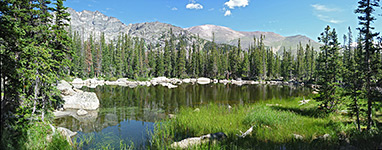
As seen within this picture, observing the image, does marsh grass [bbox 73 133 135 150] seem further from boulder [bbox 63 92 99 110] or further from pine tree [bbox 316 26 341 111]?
pine tree [bbox 316 26 341 111]

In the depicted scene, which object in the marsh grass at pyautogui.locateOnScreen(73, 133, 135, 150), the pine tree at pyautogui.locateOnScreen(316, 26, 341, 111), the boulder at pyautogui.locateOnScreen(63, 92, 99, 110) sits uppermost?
the pine tree at pyautogui.locateOnScreen(316, 26, 341, 111)

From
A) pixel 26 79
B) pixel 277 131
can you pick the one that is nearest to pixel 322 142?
pixel 277 131

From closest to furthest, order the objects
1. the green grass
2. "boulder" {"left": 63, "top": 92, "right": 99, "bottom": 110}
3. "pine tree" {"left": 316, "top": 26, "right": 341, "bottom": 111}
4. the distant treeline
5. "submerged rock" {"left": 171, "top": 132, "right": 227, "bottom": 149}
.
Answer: the green grass → "submerged rock" {"left": 171, "top": 132, "right": 227, "bottom": 149} → "pine tree" {"left": 316, "top": 26, "right": 341, "bottom": 111} → "boulder" {"left": 63, "top": 92, "right": 99, "bottom": 110} → the distant treeline

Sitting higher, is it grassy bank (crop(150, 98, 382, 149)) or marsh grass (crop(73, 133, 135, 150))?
grassy bank (crop(150, 98, 382, 149))

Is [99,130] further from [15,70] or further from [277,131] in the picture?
[277,131]

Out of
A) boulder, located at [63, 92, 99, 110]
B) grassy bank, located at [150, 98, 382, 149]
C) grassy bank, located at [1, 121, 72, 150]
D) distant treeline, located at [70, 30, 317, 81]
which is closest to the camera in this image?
grassy bank, located at [1, 121, 72, 150]

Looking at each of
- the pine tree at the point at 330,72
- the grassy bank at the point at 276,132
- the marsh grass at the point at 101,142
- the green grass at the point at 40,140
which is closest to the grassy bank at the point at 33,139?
the green grass at the point at 40,140

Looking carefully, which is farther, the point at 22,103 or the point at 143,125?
the point at 143,125

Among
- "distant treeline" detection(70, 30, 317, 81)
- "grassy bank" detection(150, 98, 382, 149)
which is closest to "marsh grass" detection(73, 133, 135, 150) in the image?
"grassy bank" detection(150, 98, 382, 149)

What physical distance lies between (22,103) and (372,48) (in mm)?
14880

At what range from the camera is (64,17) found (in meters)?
13.6

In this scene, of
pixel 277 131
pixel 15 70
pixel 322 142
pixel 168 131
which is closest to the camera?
pixel 15 70

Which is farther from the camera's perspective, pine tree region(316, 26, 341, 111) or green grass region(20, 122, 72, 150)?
pine tree region(316, 26, 341, 111)

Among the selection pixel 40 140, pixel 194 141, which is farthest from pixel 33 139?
pixel 194 141
